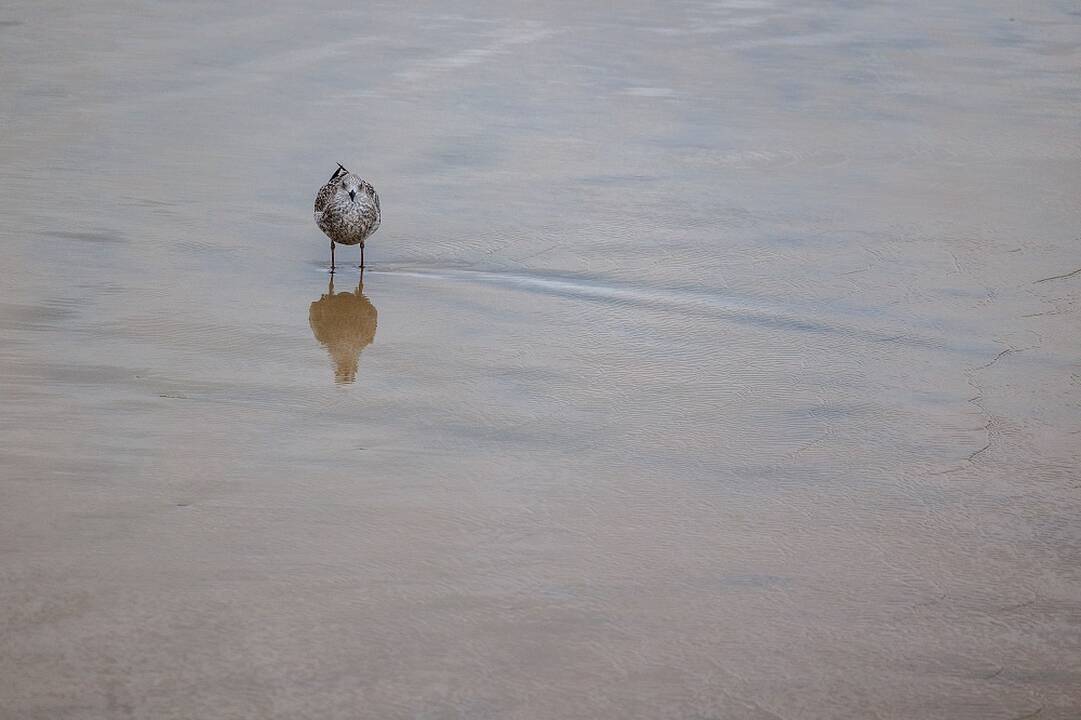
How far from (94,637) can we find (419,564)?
0.97 m

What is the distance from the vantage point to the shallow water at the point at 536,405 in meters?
3.46

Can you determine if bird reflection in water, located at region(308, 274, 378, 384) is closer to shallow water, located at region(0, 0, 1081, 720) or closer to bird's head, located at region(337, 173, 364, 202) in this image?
shallow water, located at region(0, 0, 1081, 720)

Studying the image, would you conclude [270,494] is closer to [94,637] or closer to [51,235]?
[94,637]

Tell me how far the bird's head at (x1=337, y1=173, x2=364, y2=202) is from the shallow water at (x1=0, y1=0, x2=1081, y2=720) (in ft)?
1.49

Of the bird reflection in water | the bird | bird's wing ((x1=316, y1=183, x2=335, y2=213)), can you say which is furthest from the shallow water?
bird's wing ((x1=316, y1=183, x2=335, y2=213))

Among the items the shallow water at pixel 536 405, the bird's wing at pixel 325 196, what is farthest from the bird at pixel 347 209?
the shallow water at pixel 536 405

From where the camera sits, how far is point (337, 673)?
334 cm

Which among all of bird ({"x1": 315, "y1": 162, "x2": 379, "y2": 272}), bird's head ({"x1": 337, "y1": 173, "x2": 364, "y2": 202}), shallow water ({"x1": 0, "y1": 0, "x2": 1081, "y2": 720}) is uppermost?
bird's head ({"x1": 337, "y1": 173, "x2": 364, "y2": 202})

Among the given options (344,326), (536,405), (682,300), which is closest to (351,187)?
(344,326)

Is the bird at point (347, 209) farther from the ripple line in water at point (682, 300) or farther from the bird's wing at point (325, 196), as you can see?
the ripple line in water at point (682, 300)

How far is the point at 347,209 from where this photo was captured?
20.8 feet

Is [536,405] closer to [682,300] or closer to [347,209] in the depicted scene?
[682,300]

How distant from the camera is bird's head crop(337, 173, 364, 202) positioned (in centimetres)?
634

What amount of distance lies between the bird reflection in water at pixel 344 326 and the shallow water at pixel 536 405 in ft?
0.09
